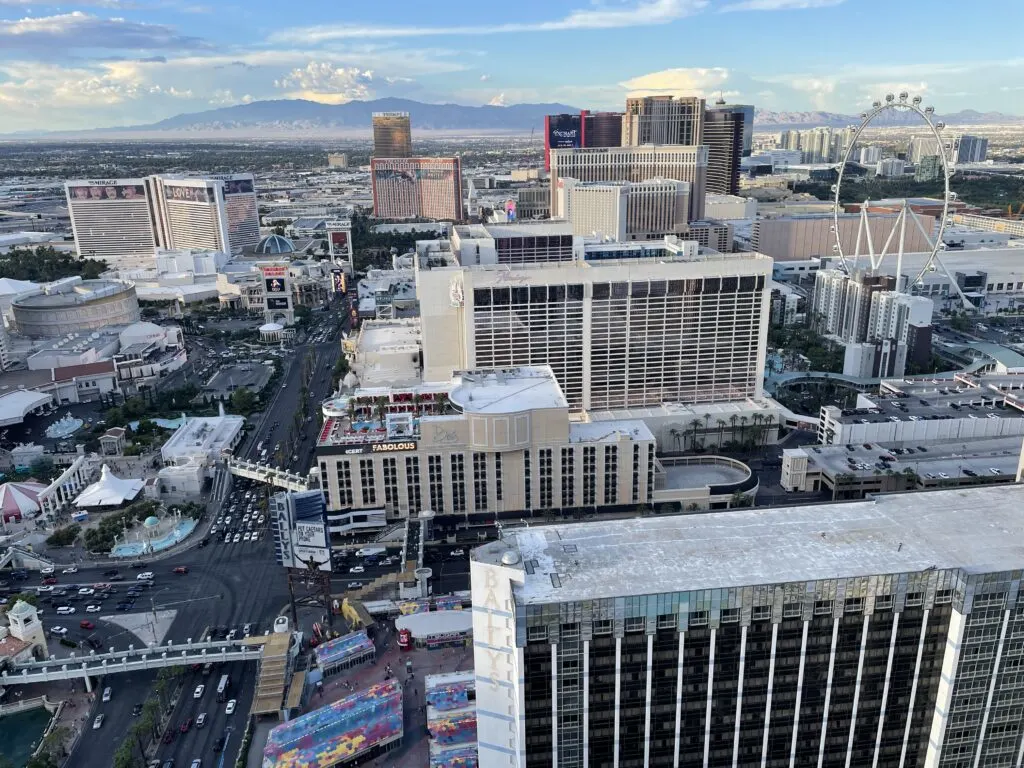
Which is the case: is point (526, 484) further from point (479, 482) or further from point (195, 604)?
point (195, 604)

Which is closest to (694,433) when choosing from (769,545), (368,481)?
(368,481)

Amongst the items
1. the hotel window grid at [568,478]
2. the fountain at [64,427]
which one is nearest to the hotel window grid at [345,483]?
the hotel window grid at [568,478]

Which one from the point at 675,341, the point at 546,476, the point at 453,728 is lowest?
the point at 453,728

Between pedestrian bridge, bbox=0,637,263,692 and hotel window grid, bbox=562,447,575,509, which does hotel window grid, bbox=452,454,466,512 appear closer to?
hotel window grid, bbox=562,447,575,509

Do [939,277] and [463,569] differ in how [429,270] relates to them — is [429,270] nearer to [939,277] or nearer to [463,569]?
[463,569]

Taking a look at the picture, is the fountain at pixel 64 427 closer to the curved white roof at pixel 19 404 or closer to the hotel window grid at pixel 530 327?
the curved white roof at pixel 19 404

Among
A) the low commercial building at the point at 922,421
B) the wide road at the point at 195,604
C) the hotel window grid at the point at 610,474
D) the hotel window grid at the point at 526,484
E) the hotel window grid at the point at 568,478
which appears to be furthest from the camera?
the low commercial building at the point at 922,421
